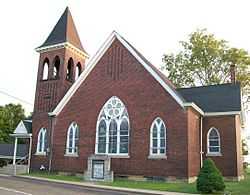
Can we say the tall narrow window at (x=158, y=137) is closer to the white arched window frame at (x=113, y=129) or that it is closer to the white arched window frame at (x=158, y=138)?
the white arched window frame at (x=158, y=138)

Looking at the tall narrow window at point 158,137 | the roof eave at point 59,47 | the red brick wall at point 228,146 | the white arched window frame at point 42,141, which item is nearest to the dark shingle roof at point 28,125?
the white arched window frame at point 42,141

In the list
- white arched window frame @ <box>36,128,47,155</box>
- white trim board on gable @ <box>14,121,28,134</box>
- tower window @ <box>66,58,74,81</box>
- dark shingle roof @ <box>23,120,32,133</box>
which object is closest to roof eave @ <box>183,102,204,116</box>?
tower window @ <box>66,58,74,81</box>

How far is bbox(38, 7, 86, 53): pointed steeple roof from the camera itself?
30.6 metres

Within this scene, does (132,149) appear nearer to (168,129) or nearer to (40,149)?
(168,129)

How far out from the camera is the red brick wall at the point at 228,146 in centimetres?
2303

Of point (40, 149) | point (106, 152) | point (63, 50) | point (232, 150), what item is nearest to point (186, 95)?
point (232, 150)

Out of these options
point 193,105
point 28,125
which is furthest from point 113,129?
point 28,125

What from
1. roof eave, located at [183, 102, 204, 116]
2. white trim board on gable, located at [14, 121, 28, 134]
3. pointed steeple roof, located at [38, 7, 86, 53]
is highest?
pointed steeple roof, located at [38, 7, 86, 53]

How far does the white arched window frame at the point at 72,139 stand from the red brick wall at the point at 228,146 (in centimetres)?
1038

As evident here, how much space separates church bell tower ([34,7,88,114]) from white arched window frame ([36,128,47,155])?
78.7 inches

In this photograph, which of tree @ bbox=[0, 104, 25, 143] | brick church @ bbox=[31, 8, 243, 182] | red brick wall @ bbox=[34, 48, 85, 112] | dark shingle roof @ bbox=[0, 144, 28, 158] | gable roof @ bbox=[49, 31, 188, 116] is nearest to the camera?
brick church @ bbox=[31, 8, 243, 182]

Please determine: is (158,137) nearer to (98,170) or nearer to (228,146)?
(98,170)

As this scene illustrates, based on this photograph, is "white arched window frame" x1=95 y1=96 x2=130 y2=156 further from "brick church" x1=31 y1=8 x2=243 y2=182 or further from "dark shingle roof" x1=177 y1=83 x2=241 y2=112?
"dark shingle roof" x1=177 y1=83 x2=241 y2=112

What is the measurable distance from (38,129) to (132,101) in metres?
10.8
